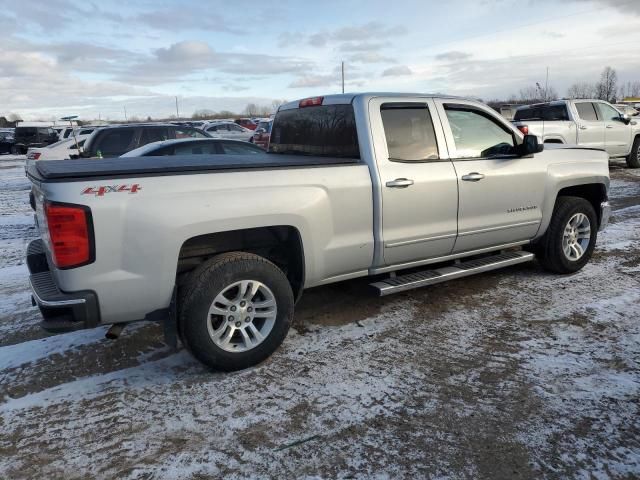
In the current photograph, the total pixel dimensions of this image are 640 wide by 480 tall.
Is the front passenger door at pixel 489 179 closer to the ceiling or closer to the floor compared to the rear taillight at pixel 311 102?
closer to the floor

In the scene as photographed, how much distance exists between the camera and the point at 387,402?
318 cm

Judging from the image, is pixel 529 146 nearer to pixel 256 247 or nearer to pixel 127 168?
pixel 256 247

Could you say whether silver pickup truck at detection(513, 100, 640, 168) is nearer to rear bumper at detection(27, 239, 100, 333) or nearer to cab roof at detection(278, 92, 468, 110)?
cab roof at detection(278, 92, 468, 110)

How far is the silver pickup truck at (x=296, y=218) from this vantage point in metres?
3.09

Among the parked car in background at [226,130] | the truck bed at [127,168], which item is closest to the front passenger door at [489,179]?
the truck bed at [127,168]

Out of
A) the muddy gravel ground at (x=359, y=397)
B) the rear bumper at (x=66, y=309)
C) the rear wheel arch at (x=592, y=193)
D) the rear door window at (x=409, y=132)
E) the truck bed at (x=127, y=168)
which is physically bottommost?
the muddy gravel ground at (x=359, y=397)

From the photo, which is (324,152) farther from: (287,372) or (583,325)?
(583,325)

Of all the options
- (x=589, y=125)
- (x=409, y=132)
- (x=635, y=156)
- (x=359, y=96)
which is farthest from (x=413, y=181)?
(x=635, y=156)

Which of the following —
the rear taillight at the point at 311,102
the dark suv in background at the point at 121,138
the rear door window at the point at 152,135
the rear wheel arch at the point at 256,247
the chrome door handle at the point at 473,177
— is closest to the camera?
the rear wheel arch at the point at 256,247

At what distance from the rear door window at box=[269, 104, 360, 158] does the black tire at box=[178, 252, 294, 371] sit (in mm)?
1338

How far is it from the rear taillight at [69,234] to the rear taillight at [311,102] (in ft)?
8.13

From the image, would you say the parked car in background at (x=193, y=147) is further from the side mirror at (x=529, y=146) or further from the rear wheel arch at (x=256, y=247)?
the side mirror at (x=529, y=146)

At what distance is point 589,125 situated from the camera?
42.3ft

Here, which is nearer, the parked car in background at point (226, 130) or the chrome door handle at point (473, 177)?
the chrome door handle at point (473, 177)
